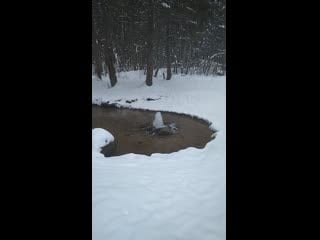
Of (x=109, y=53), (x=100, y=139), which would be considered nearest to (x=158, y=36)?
(x=109, y=53)

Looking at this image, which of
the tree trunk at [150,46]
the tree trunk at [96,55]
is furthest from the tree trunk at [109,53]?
the tree trunk at [150,46]

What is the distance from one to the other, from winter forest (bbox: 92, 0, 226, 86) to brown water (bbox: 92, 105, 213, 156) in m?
5.02

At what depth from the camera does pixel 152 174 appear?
14.9 feet

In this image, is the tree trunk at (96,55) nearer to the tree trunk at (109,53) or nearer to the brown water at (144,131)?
the tree trunk at (109,53)

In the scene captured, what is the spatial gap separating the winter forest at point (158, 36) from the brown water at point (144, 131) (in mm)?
5019

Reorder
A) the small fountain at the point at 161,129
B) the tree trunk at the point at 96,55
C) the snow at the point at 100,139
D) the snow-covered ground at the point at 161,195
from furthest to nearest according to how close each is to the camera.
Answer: the tree trunk at the point at 96,55, the small fountain at the point at 161,129, the snow at the point at 100,139, the snow-covered ground at the point at 161,195

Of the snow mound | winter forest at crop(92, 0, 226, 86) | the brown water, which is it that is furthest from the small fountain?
winter forest at crop(92, 0, 226, 86)

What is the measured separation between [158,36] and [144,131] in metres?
9.38

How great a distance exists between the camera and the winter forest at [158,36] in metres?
17.2

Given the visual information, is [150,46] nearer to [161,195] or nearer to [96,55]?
[96,55]

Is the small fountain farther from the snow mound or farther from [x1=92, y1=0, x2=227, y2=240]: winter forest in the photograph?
the snow mound
